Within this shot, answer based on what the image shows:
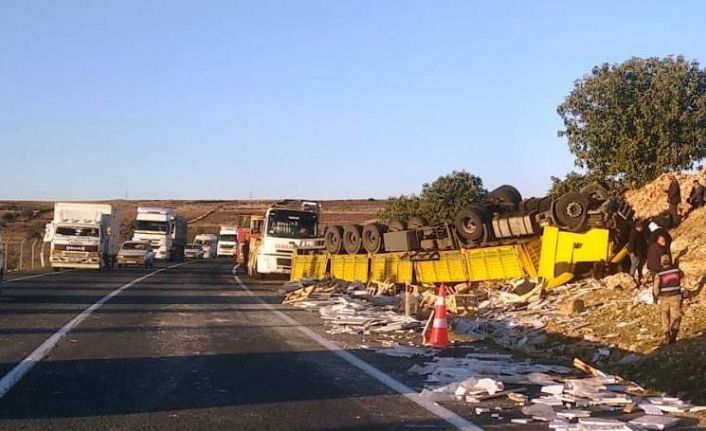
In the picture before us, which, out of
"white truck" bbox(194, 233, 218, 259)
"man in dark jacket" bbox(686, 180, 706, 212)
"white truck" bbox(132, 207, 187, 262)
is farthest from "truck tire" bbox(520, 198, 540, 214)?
"white truck" bbox(194, 233, 218, 259)

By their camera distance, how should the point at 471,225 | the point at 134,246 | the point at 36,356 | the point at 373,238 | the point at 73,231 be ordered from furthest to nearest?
the point at 134,246 < the point at 73,231 < the point at 373,238 < the point at 471,225 < the point at 36,356

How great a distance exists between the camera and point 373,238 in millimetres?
25797

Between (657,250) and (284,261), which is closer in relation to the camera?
(657,250)

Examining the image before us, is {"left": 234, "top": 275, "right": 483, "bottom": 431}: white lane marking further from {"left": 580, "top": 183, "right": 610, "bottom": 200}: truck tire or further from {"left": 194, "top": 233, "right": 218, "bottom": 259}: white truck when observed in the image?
{"left": 194, "top": 233, "right": 218, "bottom": 259}: white truck

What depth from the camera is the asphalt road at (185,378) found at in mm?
7625

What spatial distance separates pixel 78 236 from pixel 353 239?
18407 mm

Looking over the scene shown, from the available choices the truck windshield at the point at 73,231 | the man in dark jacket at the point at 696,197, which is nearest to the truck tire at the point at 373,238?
the man in dark jacket at the point at 696,197

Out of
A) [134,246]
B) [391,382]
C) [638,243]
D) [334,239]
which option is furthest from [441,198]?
[391,382]

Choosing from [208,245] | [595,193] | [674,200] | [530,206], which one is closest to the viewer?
[674,200]

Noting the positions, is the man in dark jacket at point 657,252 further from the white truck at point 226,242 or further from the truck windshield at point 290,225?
the white truck at point 226,242

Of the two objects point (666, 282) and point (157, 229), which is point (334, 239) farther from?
point (157, 229)

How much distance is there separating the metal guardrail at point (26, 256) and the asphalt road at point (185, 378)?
98.5 ft

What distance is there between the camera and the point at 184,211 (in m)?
154

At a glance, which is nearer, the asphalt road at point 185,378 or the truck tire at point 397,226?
the asphalt road at point 185,378
